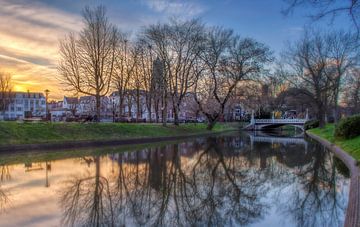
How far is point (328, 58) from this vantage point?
5169 cm

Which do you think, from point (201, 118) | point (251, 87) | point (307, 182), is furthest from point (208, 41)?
point (201, 118)

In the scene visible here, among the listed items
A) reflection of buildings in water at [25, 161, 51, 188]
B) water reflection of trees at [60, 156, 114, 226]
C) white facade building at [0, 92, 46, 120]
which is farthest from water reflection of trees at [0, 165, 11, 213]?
white facade building at [0, 92, 46, 120]

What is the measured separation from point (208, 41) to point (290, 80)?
54.0 feet

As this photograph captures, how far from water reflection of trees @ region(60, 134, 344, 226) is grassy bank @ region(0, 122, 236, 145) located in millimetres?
12077

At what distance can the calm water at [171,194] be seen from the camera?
9.11 meters

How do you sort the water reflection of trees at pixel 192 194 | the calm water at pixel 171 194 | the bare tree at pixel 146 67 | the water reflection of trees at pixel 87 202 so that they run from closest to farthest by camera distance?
the water reflection of trees at pixel 87 202 < the calm water at pixel 171 194 < the water reflection of trees at pixel 192 194 < the bare tree at pixel 146 67

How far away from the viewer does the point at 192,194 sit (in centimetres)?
1187

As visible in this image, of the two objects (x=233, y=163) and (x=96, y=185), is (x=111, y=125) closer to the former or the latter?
(x=233, y=163)

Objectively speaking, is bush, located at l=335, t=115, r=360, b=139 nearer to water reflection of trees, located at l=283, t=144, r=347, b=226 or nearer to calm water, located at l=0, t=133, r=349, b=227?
calm water, located at l=0, t=133, r=349, b=227

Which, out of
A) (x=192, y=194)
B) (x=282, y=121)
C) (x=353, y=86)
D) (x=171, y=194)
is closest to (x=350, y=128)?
(x=192, y=194)

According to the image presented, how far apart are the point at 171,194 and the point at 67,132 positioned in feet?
74.4

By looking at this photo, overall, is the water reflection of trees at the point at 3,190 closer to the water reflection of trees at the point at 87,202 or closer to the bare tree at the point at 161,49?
the water reflection of trees at the point at 87,202

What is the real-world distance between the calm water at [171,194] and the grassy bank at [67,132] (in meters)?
8.28

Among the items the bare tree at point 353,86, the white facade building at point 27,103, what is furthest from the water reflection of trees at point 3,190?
the white facade building at point 27,103
